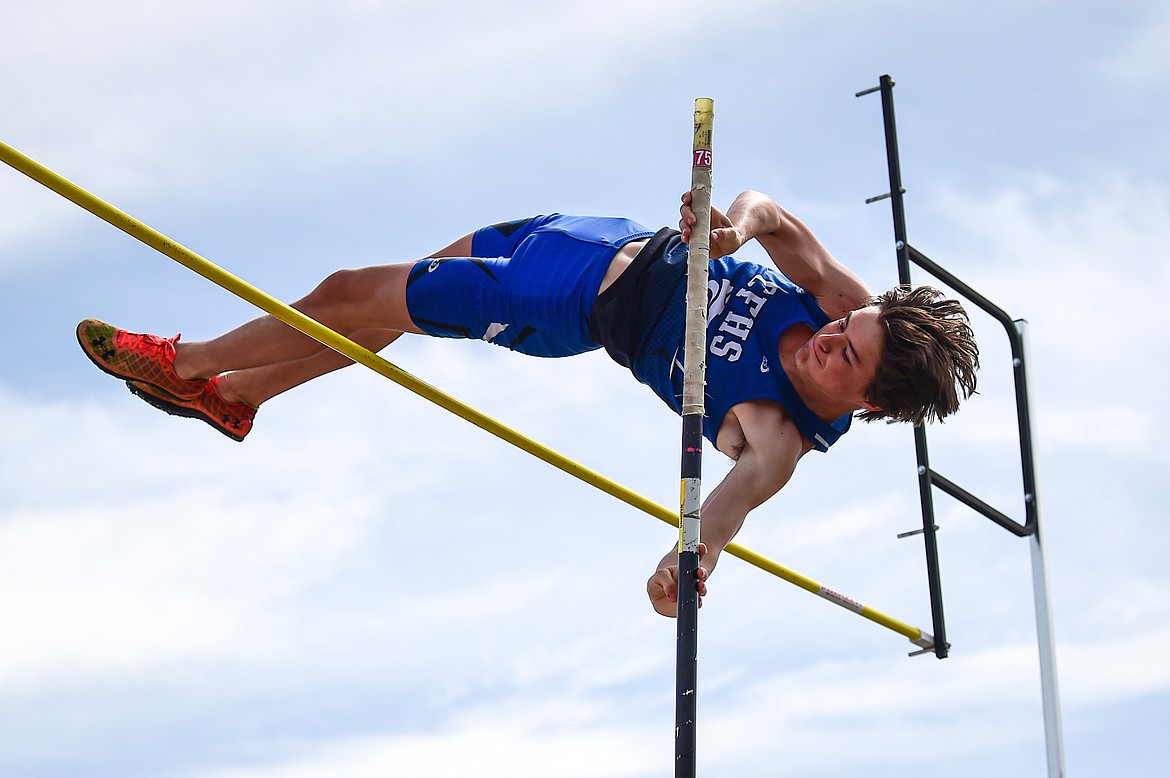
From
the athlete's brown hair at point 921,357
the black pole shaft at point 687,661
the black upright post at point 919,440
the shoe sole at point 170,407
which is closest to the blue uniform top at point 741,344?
the athlete's brown hair at point 921,357

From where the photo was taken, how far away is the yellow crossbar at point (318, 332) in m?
2.98

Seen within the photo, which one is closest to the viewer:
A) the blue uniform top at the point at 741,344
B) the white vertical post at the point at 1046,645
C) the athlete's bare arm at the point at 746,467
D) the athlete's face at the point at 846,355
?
the athlete's bare arm at the point at 746,467

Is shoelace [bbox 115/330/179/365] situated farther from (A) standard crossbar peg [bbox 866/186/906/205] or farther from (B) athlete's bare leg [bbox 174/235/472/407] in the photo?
(A) standard crossbar peg [bbox 866/186/906/205]

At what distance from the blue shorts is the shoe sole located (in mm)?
683

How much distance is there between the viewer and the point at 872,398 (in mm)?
3236

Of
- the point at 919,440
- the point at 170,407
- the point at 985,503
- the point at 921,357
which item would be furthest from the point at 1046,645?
the point at 170,407

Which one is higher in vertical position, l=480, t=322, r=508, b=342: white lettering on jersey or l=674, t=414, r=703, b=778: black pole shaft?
l=480, t=322, r=508, b=342: white lettering on jersey

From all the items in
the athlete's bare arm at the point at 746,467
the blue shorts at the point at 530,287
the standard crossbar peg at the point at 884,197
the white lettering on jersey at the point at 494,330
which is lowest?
the athlete's bare arm at the point at 746,467

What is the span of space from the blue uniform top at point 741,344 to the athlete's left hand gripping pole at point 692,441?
0.42 m

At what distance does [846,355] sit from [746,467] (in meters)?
0.35

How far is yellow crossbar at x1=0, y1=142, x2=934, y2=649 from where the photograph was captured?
2984 millimetres

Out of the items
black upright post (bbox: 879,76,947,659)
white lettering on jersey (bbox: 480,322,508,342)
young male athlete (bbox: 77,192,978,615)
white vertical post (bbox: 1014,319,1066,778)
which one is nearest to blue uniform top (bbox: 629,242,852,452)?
young male athlete (bbox: 77,192,978,615)

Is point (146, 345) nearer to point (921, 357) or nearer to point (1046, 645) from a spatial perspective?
point (921, 357)

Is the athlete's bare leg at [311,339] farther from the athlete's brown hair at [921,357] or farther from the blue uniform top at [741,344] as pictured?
the athlete's brown hair at [921,357]
